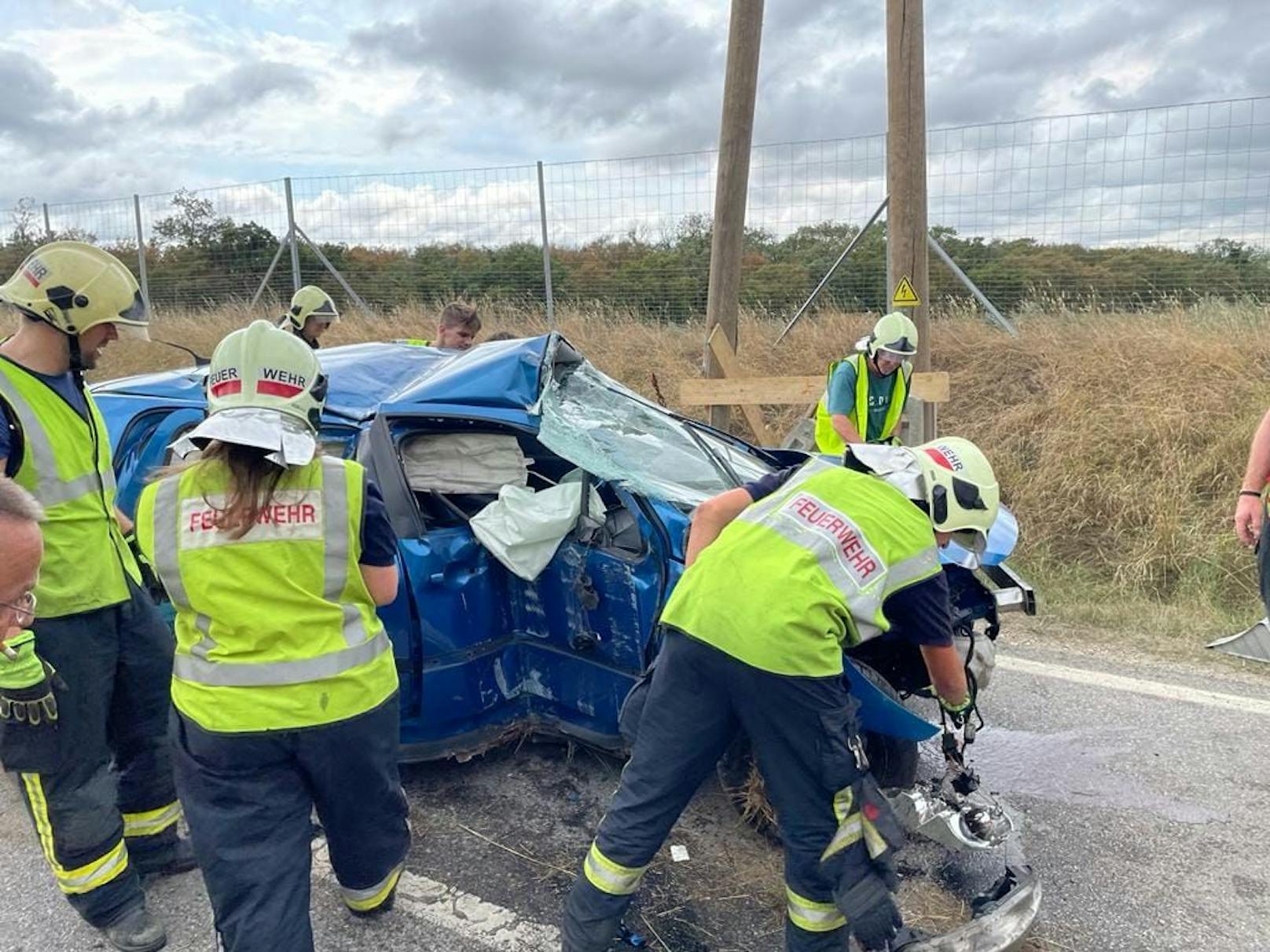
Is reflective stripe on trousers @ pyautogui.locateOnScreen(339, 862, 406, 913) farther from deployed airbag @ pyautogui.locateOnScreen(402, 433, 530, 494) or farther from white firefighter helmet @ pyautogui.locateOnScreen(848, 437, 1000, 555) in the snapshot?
white firefighter helmet @ pyautogui.locateOnScreen(848, 437, 1000, 555)

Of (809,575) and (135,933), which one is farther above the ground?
(809,575)

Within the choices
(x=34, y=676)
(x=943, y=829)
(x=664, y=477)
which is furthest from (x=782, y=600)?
(x=34, y=676)

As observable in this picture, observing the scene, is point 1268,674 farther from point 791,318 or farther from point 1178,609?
point 791,318

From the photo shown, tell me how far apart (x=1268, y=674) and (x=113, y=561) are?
15.2ft

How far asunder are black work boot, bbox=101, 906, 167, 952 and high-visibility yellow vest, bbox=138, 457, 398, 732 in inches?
34.6

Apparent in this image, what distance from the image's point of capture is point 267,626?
198 centimetres

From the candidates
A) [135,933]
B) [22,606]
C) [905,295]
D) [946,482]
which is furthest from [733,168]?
[22,606]

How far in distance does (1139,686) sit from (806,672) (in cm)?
278

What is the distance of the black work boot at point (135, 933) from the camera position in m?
2.50

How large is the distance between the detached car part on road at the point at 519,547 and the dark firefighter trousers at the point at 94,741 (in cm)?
68

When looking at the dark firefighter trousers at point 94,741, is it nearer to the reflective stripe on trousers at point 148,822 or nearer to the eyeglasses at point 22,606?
the reflective stripe on trousers at point 148,822

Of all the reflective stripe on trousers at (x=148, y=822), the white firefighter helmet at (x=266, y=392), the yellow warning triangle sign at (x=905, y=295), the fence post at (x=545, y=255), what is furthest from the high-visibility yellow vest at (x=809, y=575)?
the fence post at (x=545, y=255)

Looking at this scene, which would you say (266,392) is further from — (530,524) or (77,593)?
(530,524)

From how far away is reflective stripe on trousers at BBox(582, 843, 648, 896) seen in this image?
7.60 ft
